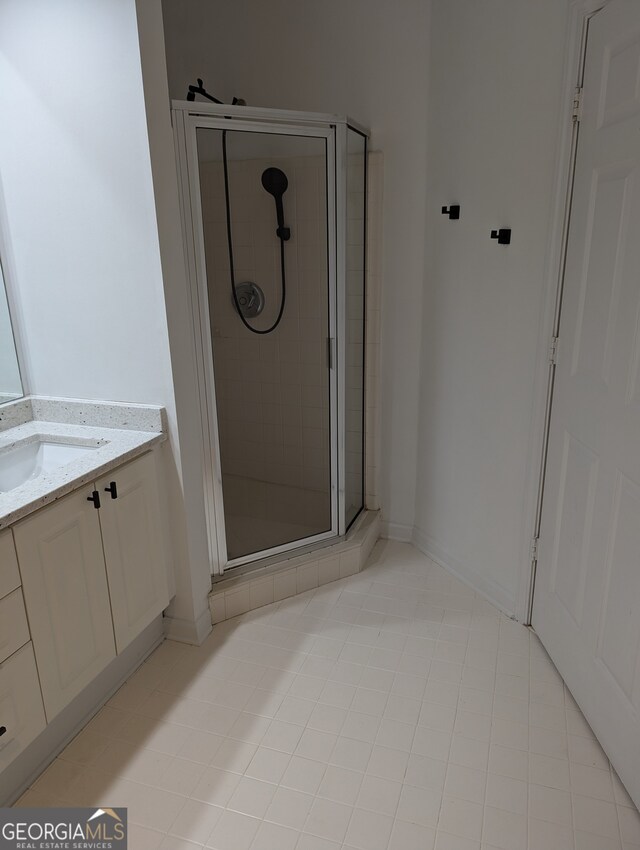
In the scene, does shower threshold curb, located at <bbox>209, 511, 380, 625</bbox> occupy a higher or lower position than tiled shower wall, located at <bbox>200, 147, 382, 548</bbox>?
lower

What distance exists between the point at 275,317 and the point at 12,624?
6.01 feet

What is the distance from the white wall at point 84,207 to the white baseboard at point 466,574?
4.12ft

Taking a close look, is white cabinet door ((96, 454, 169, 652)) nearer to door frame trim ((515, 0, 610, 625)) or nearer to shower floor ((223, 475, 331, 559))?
shower floor ((223, 475, 331, 559))

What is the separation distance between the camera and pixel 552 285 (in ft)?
6.74

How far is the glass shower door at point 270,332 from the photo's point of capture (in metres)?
2.40

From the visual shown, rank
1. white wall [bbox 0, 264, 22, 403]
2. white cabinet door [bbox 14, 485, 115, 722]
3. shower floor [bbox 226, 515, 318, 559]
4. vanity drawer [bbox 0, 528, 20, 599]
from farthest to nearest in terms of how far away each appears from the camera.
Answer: shower floor [bbox 226, 515, 318, 559]
white wall [bbox 0, 264, 22, 403]
white cabinet door [bbox 14, 485, 115, 722]
vanity drawer [bbox 0, 528, 20, 599]

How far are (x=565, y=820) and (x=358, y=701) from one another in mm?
679

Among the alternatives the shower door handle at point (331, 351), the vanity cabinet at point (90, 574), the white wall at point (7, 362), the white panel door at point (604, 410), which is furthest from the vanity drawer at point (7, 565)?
the white panel door at point (604, 410)

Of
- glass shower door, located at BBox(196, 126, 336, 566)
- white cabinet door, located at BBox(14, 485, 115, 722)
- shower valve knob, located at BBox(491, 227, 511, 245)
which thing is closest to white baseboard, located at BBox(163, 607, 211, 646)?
glass shower door, located at BBox(196, 126, 336, 566)

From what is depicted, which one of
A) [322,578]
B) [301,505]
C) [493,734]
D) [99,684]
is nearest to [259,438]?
[301,505]

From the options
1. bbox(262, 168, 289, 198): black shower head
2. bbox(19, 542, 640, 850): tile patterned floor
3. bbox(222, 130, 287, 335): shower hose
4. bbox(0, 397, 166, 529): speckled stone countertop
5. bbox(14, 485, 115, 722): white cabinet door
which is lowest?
bbox(19, 542, 640, 850): tile patterned floor

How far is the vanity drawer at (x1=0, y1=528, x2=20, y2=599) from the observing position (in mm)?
1490

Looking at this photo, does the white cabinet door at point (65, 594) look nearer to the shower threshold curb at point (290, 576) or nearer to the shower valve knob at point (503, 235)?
the shower threshold curb at point (290, 576)

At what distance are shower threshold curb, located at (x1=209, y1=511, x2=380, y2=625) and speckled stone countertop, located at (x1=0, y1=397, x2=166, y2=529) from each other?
0.74 metres
